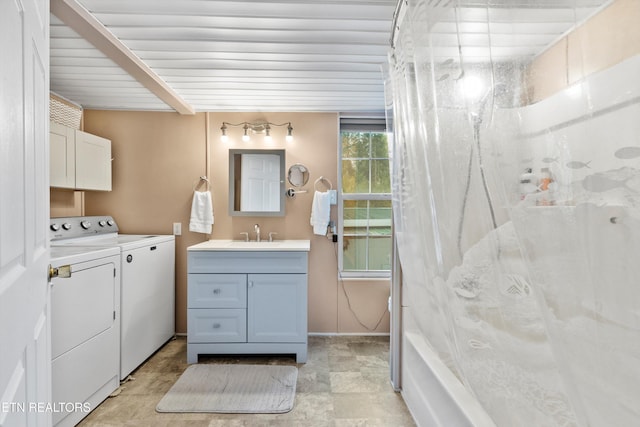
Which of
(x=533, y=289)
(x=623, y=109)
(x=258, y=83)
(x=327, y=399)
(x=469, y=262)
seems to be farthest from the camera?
(x=258, y=83)

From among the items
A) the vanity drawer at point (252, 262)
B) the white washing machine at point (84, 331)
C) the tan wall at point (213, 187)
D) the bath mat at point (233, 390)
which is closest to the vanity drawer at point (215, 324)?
the bath mat at point (233, 390)

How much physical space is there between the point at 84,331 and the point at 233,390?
94 centimetres

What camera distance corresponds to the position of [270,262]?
2287mm

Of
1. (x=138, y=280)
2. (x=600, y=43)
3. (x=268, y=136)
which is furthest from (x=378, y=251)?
(x=600, y=43)

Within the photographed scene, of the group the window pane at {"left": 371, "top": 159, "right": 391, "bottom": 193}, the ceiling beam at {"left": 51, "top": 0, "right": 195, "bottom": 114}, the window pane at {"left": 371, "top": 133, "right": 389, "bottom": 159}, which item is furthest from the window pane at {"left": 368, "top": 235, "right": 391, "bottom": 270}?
the ceiling beam at {"left": 51, "top": 0, "right": 195, "bottom": 114}

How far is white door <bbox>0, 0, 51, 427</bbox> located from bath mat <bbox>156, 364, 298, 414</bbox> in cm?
98

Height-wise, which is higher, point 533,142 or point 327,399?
point 533,142

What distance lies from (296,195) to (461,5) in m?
2.20

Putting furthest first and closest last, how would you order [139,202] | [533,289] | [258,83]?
1. [139,202]
2. [258,83]
3. [533,289]

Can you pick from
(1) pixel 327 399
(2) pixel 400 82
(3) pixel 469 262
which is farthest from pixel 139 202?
(3) pixel 469 262

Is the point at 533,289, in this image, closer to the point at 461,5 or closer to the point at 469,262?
the point at 469,262

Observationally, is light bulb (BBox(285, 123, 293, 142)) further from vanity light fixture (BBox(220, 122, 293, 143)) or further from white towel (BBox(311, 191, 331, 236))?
white towel (BBox(311, 191, 331, 236))

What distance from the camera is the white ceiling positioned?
4.69 feet

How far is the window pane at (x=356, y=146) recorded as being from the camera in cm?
290
